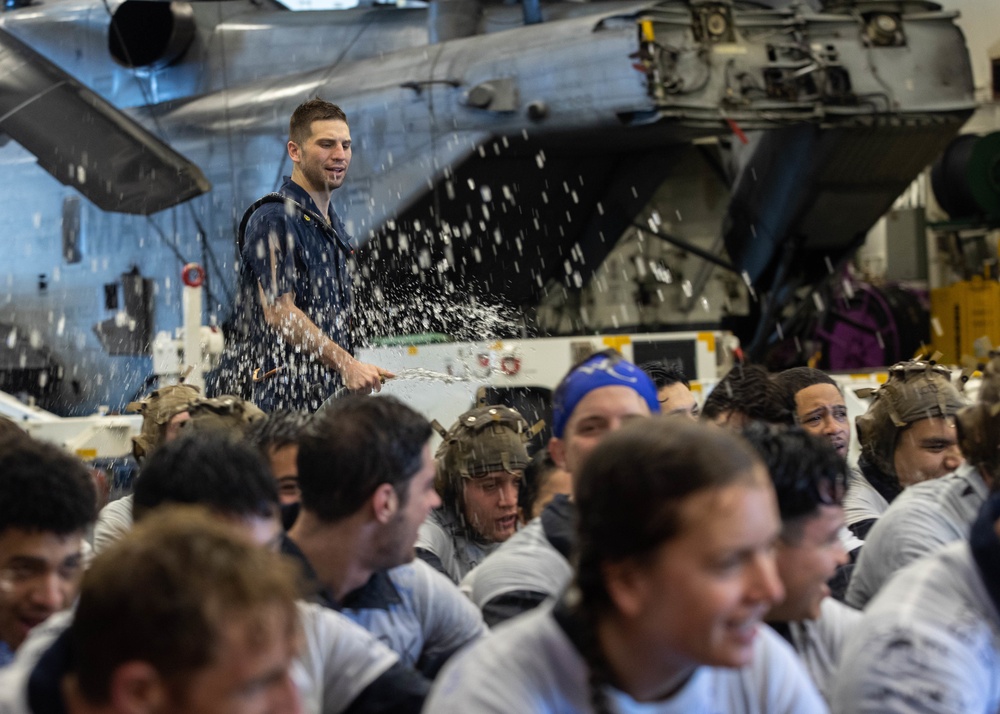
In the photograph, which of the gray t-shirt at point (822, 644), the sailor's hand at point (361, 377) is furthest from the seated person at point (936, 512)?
the sailor's hand at point (361, 377)

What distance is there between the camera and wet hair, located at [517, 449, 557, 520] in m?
3.69

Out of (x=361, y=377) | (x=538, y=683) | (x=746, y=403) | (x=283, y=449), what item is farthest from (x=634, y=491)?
(x=746, y=403)

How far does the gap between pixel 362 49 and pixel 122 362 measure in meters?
3.07

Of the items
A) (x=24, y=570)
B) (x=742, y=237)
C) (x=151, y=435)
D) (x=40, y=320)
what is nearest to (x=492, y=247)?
(x=742, y=237)

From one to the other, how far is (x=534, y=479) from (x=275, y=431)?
770mm

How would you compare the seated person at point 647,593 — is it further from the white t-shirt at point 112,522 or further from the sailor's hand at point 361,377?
the sailor's hand at point 361,377

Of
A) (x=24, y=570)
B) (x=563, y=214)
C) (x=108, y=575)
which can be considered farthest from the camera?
(x=563, y=214)

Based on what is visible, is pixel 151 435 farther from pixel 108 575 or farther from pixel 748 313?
pixel 748 313

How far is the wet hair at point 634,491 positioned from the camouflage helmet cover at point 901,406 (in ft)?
9.48

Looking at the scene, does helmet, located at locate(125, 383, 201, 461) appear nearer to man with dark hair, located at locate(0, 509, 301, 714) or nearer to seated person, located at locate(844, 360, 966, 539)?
seated person, located at locate(844, 360, 966, 539)

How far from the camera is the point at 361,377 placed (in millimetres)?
4066

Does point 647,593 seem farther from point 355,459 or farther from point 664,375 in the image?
point 664,375

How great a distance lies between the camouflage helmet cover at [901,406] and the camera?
4531 mm

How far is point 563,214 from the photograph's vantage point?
32.4ft
